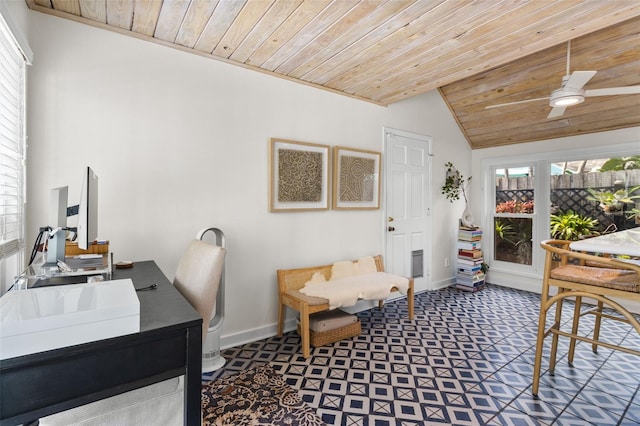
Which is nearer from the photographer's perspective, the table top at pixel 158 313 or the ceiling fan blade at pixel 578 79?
Result: the table top at pixel 158 313

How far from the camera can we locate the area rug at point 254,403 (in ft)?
5.81

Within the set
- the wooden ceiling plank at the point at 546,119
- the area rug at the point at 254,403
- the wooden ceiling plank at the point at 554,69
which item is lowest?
the area rug at the point at 254,403

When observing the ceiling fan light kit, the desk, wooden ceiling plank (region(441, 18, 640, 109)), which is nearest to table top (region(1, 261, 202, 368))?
the desk

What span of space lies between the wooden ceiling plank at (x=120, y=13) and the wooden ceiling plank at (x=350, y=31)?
3.95 ft

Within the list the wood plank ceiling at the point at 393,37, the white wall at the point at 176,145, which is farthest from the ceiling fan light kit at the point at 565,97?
the white wall at the point at 176,145

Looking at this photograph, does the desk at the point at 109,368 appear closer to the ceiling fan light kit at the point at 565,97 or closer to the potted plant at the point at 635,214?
the ceiling fan light kit at the point at 565,97

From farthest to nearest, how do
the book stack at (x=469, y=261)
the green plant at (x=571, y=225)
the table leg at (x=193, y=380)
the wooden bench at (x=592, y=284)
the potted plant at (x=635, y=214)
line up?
1. the book stack at (x=469, y=261)
2. the green plant at (x=571, y=225)
3. the potted plant at (x=635, y=214)
4. the wooden bench at (x=592, y=284)
5. the table leg at (x=193, y=380)

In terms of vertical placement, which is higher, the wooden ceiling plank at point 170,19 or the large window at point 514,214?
the wooden ceiling plank at point 170,19

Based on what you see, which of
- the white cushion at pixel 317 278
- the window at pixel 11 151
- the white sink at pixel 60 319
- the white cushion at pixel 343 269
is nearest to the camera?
the white sink at pixel 60 319

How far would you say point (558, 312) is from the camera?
7.32ft

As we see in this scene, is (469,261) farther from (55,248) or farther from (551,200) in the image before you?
(55,248)

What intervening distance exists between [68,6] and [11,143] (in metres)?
0.92

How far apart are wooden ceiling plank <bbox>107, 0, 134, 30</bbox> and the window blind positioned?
0.56 meters

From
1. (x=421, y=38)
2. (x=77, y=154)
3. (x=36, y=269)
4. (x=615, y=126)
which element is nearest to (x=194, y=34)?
(x=77, y=154)
